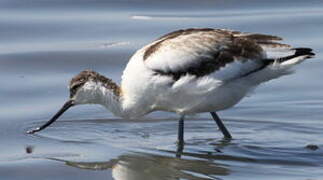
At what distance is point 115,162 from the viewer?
11.1 metres

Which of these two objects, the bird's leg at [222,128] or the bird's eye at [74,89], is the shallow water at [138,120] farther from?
the bird's eye at [74,89]

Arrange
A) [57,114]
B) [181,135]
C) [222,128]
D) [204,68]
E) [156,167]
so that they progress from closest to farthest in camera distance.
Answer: [156,167] < [204,68] < [181,135] < [222,128] < [57,114]

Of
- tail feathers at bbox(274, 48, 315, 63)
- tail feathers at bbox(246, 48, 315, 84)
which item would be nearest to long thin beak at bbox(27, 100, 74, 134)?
tail feathers at bbox(246, 48, 315, 84)

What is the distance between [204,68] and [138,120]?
188 cm

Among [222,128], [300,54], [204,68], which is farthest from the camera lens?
[222,128]

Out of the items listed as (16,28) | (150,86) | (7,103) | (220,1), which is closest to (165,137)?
(150,86)

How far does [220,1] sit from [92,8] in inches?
83.7

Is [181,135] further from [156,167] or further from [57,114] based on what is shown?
[57,114]

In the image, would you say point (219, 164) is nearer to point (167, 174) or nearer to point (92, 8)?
point (167, 174)

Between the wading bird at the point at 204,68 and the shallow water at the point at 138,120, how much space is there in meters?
0.54

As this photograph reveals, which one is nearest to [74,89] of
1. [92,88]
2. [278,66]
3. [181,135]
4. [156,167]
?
[92,88]

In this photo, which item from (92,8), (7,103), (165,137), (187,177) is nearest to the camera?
(187,177)

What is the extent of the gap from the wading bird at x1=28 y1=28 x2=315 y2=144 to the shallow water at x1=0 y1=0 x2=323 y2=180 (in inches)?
21.3

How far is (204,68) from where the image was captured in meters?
11.2
